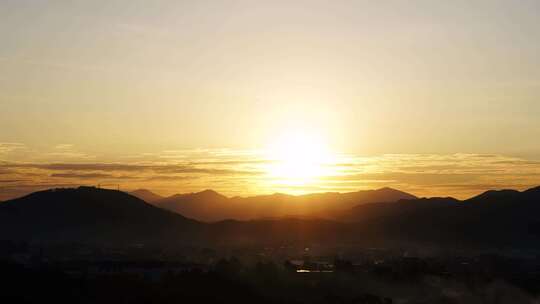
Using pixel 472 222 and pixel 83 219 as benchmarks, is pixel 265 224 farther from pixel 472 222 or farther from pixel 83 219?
pixel 472 222

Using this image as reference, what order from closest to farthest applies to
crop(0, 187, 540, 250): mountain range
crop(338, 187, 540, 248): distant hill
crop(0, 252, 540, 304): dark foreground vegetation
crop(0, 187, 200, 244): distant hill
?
crop(0, 252, 540, 304): dark foreground vegetation
crop(338, 187, 540, 248): distant hill
crop(0, 187, 540, 250): mountain range
crop(0, 187, 200, 244): distant hill

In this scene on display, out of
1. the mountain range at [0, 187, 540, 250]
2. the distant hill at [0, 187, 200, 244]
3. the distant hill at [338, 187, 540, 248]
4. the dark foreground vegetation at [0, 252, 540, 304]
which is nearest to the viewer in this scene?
the dark foreground vegetation at [0, 252, 540, 304]

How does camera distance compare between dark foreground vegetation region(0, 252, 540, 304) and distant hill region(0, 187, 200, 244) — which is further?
distant hill region(0, 187, 200, 244)

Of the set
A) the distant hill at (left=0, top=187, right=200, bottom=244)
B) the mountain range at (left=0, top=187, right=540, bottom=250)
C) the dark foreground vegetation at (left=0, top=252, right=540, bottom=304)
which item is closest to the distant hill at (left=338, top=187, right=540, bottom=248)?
the mountain range at (left=0, top=187, right=540, bottom=250)

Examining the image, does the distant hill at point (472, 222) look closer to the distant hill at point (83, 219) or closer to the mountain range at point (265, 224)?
the mountain range at point (265, 224)

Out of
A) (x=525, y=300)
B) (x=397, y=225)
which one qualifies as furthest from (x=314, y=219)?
(x=525, y=300)

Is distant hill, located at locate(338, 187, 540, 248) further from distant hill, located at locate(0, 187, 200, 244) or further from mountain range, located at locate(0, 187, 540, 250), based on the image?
distant hill, located at locate(0, 187, 200, 244)

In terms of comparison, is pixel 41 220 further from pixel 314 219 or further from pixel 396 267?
pixel 396 267
